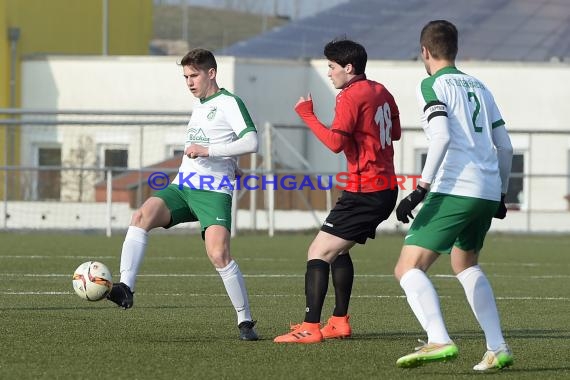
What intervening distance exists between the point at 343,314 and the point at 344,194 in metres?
0.83

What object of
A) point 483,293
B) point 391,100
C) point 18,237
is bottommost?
point 18,237

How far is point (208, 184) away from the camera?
8445mm

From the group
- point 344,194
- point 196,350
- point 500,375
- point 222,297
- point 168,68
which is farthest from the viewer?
point 168,68

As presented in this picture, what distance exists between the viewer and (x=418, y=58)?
36.8 metres

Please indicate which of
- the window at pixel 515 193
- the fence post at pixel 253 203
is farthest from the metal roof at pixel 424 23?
A: the fence post at pixel 253 203

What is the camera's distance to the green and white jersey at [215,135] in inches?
332

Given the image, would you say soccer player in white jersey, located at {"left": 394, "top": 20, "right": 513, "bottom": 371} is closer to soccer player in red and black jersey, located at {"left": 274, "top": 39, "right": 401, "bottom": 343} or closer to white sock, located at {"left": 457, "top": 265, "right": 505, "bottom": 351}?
white sock, located at {"left": 457, "top": 265, "right": 505, "bottom": 351}

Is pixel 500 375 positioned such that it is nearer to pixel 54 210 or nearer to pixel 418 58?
pixel 54 210

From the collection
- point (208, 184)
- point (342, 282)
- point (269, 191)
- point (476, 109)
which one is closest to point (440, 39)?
point (476, 109)

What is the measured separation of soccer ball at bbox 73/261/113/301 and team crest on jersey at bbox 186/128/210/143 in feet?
3.35

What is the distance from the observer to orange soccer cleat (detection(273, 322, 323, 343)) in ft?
26.6

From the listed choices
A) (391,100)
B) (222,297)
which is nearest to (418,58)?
(222,297)

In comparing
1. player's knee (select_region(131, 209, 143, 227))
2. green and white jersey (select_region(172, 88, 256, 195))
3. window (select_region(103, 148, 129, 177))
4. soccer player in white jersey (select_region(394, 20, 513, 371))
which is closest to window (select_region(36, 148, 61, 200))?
window (select_region(103, 148, 129, 177))

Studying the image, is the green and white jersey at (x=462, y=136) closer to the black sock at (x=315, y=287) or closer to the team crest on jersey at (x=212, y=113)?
the black sock at (x=315, y=287)
